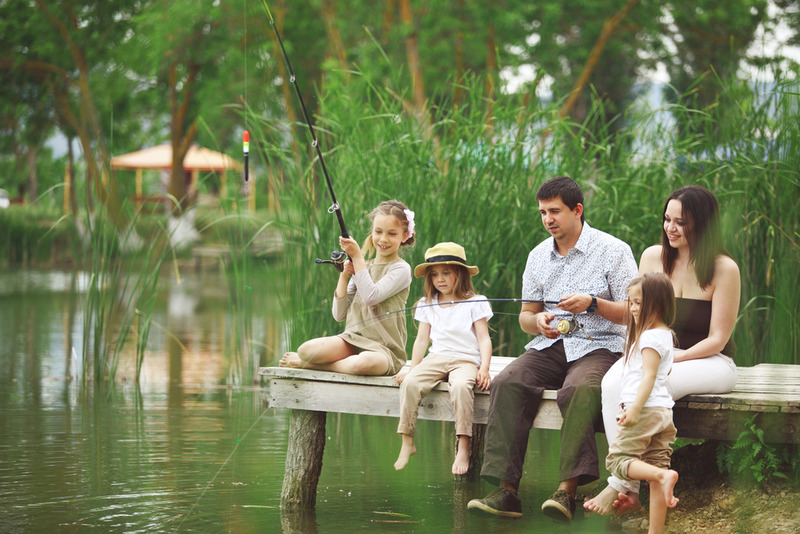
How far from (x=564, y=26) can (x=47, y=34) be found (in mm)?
10569

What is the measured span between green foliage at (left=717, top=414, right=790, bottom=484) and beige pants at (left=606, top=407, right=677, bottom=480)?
0.33 m

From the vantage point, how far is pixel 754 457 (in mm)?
3729

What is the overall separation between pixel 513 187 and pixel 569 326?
5.70ft

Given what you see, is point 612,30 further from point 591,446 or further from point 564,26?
point 591,446

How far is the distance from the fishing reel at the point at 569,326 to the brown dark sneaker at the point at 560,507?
62 centimetres

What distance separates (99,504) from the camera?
410cm

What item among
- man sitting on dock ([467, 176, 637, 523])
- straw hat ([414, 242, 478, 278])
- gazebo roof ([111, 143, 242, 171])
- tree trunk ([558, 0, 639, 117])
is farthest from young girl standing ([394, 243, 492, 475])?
gazebo roof ([111, 143, 242, 171])

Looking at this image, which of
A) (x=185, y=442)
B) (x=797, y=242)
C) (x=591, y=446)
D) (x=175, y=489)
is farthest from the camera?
(x=185, y=442)

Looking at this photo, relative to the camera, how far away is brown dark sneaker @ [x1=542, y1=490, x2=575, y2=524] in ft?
11.6

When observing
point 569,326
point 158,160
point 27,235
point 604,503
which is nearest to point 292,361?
point 569,326

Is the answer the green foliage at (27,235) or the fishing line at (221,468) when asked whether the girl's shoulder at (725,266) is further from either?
the green foliage at (27,235)

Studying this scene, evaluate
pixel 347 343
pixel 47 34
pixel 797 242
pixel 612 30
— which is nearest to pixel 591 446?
pixel 347 343

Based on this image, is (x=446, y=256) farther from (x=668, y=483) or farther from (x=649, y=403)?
(x=668, y=483)

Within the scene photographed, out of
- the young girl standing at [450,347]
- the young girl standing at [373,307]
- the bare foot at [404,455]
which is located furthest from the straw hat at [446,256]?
the bare foot at [404,455]
